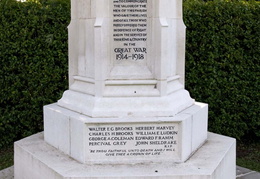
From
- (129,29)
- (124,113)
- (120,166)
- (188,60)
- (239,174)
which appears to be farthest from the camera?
(188,60)

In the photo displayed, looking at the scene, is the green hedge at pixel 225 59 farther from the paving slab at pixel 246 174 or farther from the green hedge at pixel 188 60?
the paving slab at pixel 246 174

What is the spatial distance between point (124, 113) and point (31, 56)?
13.3 ft

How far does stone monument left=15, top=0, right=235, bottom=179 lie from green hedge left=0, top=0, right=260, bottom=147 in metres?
2.81

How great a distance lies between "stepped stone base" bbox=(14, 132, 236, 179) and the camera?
4043mm

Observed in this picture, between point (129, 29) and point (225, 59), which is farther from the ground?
point (129, 29)

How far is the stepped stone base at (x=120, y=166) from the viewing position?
13.3ft

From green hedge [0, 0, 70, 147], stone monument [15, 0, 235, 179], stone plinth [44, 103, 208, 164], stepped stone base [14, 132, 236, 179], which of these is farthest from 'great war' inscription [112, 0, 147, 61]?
green hedge [0, 0, 70, 147]

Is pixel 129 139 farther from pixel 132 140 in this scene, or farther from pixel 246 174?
pixel 246 174

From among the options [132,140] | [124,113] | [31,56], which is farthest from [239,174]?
[31,56]

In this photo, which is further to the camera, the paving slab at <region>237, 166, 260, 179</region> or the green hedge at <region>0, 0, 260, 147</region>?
the green hedge at <region>0, 0, 260, 147</region>

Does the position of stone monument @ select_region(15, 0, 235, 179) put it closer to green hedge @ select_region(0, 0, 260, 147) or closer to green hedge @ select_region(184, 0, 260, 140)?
green hedge @ select_region(0, 0, 260, 147)

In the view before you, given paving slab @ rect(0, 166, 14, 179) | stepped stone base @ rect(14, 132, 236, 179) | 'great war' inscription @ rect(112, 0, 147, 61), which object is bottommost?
paving slab @ rect(0, 166, 14, 179)

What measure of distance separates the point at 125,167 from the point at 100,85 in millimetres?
1081

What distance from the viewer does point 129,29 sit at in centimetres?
466
